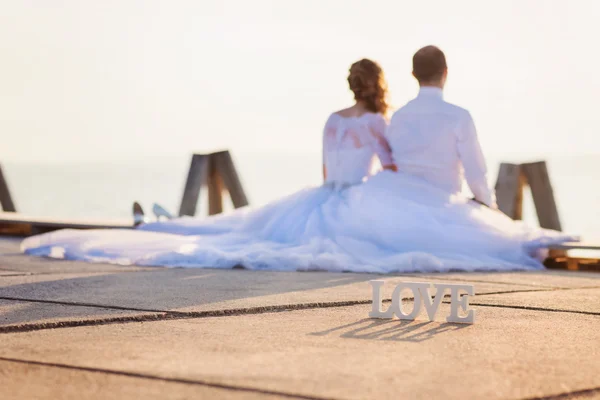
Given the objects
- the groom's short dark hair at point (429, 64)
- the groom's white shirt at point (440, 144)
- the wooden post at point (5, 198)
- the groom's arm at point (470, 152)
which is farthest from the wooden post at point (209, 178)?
the groom's arm at point (470, 152)

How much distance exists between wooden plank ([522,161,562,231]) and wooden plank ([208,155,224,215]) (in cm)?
300

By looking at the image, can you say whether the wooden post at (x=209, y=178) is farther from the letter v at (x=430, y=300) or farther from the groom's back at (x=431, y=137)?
the letter v at (x=430, y=300)

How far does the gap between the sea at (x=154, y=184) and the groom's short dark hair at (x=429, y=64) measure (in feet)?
13.7

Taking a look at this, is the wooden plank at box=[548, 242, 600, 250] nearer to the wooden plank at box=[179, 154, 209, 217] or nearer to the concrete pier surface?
the concrete pier surface

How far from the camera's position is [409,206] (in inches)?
262

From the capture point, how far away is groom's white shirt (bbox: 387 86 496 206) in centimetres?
680

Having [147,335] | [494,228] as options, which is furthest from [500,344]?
[494,228]

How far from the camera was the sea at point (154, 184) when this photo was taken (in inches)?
1244

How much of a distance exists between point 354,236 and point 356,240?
0.38 feet

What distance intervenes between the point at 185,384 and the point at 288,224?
458 cm

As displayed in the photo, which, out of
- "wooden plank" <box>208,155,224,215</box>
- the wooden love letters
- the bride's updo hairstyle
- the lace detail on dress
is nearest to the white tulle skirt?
the lace detail on dress

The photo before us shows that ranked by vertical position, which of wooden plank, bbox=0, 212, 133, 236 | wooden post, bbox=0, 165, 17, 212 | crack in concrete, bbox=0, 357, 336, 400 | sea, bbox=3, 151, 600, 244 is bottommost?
crack in concrete, bbox=0, 357, 336, 400

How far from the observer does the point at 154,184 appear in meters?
46.8

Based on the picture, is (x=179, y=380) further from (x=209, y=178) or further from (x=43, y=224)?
(x=209, y=178)
